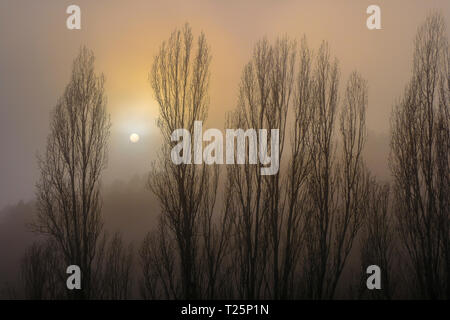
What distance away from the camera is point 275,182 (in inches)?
311

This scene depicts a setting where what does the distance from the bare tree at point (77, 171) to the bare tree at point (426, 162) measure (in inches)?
232

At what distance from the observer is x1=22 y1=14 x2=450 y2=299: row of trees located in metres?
7.71

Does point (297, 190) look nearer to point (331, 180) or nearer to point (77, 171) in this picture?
point (331, 180)

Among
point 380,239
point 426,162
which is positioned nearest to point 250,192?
point 380,239

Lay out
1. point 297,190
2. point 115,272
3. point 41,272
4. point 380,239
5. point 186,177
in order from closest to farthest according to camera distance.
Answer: point 186,177, point 297,190, point 380,239, point 115,272, point 41,272

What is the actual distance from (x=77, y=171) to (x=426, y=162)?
6.71 meters

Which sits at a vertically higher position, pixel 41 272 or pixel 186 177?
pixel 186 177

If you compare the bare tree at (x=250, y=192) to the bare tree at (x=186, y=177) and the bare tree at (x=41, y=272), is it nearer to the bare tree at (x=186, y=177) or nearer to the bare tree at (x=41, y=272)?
the bare tree at (x=186, y=177)

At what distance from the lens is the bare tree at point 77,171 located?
803 centimetres

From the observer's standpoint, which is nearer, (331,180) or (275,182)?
(275,182)

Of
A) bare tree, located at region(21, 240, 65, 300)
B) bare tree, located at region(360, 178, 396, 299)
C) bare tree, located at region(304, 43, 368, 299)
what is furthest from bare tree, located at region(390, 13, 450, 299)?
bare tree, located at region(21, 240, 65, 300)

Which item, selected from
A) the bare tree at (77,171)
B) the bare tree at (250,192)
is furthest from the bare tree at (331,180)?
the bare tree at (77,171)

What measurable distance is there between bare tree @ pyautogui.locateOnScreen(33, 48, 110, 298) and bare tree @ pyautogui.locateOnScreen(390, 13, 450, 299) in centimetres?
589
